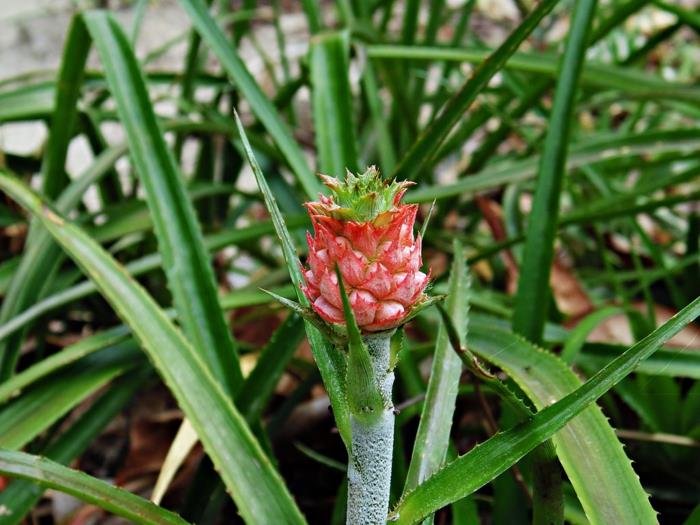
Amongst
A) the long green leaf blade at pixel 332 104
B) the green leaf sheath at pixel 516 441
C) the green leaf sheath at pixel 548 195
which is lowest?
the green leaf sheath at pixel 516 441

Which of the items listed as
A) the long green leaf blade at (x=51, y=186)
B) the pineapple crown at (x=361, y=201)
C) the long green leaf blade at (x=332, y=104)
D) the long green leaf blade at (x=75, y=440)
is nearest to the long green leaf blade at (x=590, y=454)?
the pineapple crown at (x=361, y=201)

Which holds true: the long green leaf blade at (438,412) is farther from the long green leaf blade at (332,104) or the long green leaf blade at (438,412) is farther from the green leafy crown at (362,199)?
the long green leaf blade at (332,104)

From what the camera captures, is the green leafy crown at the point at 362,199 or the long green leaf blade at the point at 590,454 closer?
the green leafy crown at the point at 362,199

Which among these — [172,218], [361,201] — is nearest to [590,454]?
[361,201]

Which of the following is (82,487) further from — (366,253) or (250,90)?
(250,90)

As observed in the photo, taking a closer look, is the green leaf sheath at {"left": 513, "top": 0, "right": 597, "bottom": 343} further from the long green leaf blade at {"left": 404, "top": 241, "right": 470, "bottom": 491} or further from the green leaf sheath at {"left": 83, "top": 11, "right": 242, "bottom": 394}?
the green leaf sheath at {"left": 83, "top": 11, "right": 242, "bottom": 394}

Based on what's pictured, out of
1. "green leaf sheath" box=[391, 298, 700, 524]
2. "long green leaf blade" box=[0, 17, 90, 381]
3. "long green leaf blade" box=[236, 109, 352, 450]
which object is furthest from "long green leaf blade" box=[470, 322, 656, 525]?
"long green leaf blade" box=[0, 17, 90, 381]
